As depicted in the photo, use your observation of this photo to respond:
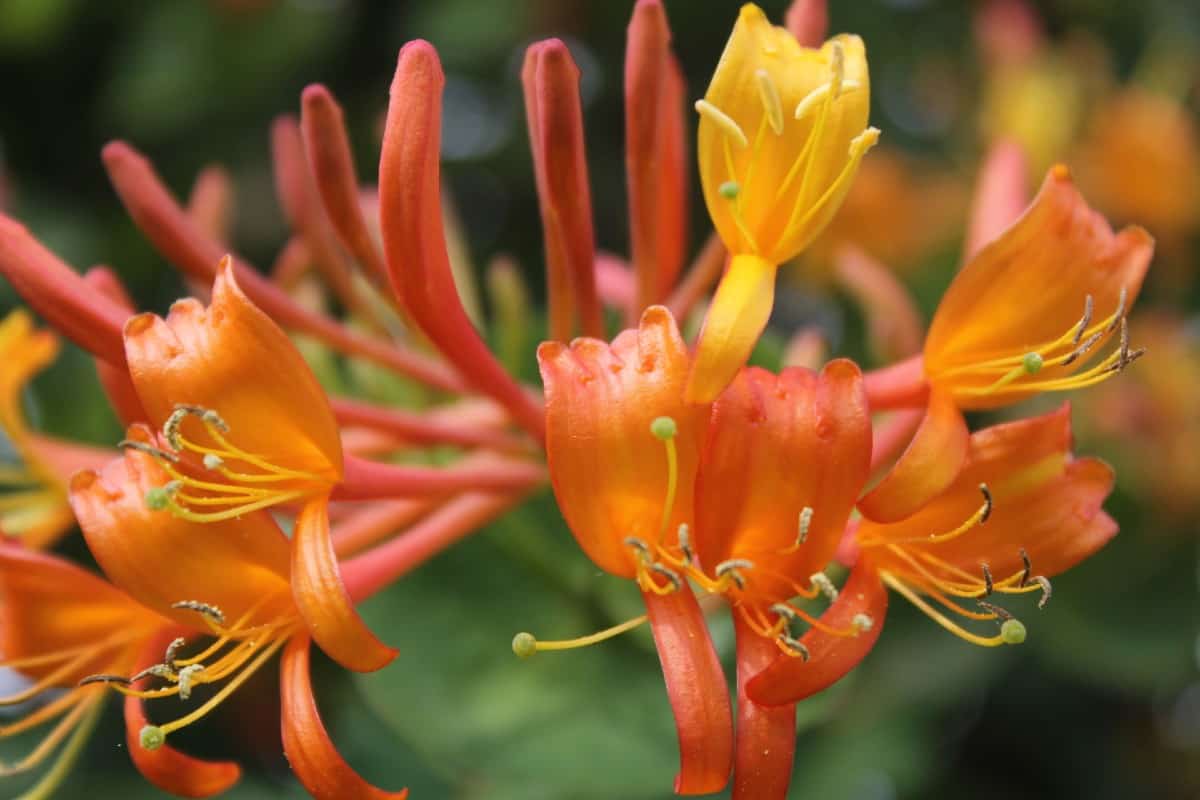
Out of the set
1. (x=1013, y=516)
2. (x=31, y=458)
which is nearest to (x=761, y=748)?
(x=1013, y=516)

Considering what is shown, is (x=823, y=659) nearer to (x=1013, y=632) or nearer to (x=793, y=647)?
(x=793, y=647)

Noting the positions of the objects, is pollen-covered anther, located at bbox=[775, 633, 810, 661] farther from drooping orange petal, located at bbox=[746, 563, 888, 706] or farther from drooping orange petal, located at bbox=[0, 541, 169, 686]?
drooping orange petal, located at bbox=[0, 541, 169, 686]

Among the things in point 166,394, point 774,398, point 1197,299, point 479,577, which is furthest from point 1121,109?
point 166,394

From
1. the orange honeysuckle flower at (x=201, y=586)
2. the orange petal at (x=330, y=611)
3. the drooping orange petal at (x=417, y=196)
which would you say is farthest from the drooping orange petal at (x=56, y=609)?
the drooping orange petal at (x=417, y=196)

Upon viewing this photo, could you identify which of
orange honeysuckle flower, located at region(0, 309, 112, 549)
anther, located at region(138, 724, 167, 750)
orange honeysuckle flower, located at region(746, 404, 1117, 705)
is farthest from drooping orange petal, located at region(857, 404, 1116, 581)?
orange honeysuckle flower, located at region(0, 309, 112, 549)

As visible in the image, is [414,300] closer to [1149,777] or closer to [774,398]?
[774,398]

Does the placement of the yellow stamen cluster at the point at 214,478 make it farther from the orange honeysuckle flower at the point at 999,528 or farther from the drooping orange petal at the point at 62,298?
the orange honeysuckle flower at the point at 999,528

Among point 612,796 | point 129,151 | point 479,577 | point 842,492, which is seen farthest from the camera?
point 479,577
